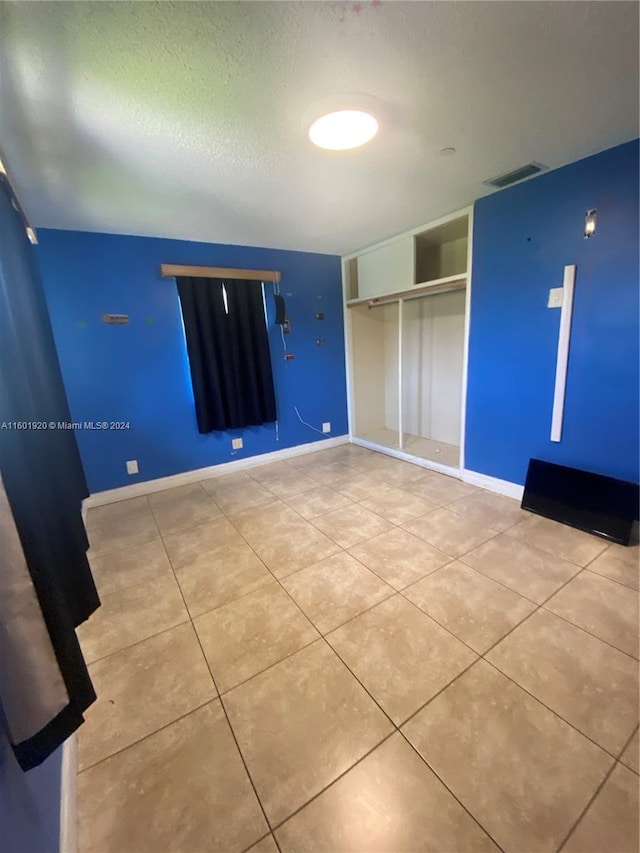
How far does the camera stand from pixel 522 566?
6.36ft

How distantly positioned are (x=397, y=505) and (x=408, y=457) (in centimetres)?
106

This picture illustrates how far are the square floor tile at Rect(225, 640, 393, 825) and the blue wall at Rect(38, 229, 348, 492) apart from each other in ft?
7.95

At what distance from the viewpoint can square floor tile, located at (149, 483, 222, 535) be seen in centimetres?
267

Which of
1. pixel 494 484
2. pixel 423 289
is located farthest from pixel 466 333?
pixel 494 484

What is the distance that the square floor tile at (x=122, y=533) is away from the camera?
2.38 metres

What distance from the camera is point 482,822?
939 mm

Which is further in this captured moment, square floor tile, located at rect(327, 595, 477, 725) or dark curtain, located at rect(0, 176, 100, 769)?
square floor tile, located at rect(327, 595, 477, 725)

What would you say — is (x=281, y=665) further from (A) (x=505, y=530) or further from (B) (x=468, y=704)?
(A) (x=505, y=530)

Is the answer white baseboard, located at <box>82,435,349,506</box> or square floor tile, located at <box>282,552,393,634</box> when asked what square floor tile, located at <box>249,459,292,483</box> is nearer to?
white baseboard, located at <box>82,435,349,506</box>

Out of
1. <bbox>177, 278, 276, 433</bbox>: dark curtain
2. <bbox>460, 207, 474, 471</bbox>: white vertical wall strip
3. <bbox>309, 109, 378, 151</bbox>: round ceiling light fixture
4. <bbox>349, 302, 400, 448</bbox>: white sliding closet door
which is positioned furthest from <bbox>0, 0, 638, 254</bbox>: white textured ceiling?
<bbox>349, 302, 400, 448</bbox>: white sliding closet door

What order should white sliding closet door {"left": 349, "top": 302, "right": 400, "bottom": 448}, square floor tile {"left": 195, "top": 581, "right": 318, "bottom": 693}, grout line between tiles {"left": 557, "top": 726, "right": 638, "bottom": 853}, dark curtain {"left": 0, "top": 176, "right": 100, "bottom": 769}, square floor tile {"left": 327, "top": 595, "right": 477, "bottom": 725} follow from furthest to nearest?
white sliding closet door {"left": 349, "top": 302, "right": 400, "bottom": 448}, square floor tile {"left": 195, "top": 581, "right": 318, "bottom": 693}, square floor tile {"left": 327, "top": 595, "right": 477, "bottom": 725}, grout line between tiles {"left": 557, "top": 726, "right": 638, "bottom": 853}, dark curtain {"left": 0, "top": 176, "right": 100, "bottom": 769}

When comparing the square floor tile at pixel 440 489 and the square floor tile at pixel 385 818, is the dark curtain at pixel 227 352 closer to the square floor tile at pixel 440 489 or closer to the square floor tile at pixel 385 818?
the square floor tile at pixel 440 489

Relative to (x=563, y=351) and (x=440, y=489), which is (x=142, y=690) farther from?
(x=563, y=351)

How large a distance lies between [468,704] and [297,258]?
12.7 feet
